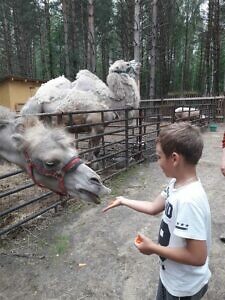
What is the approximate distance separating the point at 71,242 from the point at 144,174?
9.14 feet

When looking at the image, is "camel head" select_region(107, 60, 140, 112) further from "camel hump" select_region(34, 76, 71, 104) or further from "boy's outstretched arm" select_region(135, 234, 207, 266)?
"boy's outstretched arm" select_region(135, 234, 207, 266)

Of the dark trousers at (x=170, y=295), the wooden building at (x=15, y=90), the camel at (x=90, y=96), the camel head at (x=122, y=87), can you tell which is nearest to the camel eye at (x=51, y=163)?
the dark trousers at (x=170, y=295)

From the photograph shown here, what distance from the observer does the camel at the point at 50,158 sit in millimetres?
1970

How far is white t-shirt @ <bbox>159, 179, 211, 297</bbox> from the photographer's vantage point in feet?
4.02

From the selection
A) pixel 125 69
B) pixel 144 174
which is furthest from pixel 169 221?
pixel 125 69

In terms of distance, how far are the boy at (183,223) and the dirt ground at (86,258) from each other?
1.07 metres

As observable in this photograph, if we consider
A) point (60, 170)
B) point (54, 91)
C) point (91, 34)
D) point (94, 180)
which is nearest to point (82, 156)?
point (54, 91)

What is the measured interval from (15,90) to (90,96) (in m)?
11.1

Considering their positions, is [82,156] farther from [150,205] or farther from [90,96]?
[150,205]

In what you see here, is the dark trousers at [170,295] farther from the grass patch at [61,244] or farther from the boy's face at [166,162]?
the grass patch at [61,244]

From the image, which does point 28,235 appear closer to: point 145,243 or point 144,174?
point 145,243

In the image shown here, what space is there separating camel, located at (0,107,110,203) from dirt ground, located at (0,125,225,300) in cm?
87

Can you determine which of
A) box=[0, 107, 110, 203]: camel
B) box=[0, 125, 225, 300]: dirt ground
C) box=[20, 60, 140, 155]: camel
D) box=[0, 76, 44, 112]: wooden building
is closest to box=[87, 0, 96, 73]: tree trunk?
box=[0, 76, 44, 112]: wooden building

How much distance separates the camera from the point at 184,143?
1.28 metres
